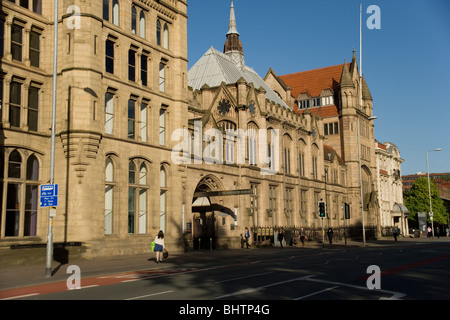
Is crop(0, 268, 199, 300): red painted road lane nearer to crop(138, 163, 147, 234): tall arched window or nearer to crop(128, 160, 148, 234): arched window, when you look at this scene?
crop(128, 160, 148, 234): arched window

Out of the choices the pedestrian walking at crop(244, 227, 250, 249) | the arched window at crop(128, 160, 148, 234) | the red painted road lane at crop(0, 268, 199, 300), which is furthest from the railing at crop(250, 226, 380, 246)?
the red painted road lane at crop(0, 268, 199, 300)

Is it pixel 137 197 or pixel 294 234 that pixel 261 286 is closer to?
pixel 137 197

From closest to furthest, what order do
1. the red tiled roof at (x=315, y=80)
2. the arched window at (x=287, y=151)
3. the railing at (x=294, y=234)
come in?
the railing at (x=294, y=234)
the arched window at (x=287, y=151)
the red tiled roof at (x=315, y=80)

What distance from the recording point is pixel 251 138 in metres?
45.4

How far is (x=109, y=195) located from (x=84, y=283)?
1284cm

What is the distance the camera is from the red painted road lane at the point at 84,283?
13.9 meters

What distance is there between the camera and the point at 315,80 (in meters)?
80.8

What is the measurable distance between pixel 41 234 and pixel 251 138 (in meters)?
23.5

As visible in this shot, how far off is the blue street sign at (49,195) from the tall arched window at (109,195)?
9.43 metres

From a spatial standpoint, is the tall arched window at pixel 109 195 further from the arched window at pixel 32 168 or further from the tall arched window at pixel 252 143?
the tall arched window at pixel 252 143

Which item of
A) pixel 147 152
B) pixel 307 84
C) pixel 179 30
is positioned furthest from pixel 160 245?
pixel 307 84

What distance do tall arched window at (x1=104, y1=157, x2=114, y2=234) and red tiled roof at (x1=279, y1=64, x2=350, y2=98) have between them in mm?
53498

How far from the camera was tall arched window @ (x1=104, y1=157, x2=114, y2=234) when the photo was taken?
2852 cm

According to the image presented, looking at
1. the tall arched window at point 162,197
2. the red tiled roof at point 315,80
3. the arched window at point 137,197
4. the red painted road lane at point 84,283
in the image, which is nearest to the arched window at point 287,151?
the tall arched window at point 162,197
